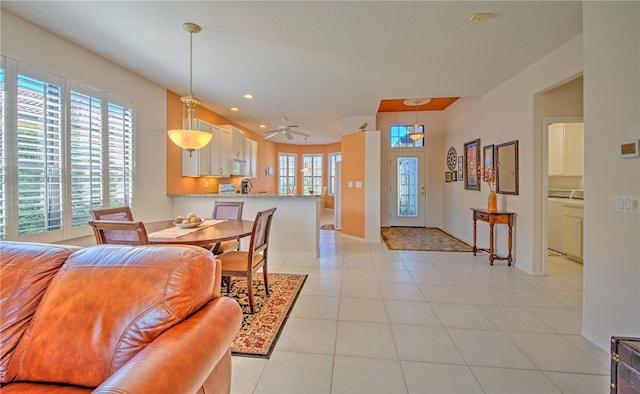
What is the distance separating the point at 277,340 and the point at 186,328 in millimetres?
1226

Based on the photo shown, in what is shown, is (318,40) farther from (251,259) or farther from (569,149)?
(569,149)

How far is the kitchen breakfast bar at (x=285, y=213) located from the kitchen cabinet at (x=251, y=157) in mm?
2318

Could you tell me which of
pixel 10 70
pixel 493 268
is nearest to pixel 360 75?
pixel 493 268

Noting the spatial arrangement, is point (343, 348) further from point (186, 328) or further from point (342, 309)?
point (186, 328)

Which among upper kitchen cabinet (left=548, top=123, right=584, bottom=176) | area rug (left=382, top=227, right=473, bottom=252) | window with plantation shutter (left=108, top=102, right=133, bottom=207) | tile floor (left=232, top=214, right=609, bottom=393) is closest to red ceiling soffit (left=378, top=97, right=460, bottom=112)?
upper kitchen cabinet (left=548, top=123, right=584, bottom=176)

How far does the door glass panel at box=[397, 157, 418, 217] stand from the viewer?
693cm

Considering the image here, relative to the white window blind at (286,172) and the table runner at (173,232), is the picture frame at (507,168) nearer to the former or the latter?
the table runner at (173,232)

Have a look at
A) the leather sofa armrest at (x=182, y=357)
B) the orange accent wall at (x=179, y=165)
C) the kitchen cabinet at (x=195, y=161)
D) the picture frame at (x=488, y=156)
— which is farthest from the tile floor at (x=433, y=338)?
the orange accent wall at (x=179, y=165)

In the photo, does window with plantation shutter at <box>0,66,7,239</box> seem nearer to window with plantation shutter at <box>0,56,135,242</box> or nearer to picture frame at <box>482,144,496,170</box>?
window with plantation shutter at <box>0,56,135,242</box>

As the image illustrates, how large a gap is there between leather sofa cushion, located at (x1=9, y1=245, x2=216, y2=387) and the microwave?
474 cm

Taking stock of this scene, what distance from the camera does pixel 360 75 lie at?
3617 millimetres

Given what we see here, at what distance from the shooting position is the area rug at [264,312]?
6.39 feet

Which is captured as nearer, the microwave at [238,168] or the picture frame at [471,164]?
the picture frame at [471,164]

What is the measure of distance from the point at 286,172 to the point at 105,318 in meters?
9.29
